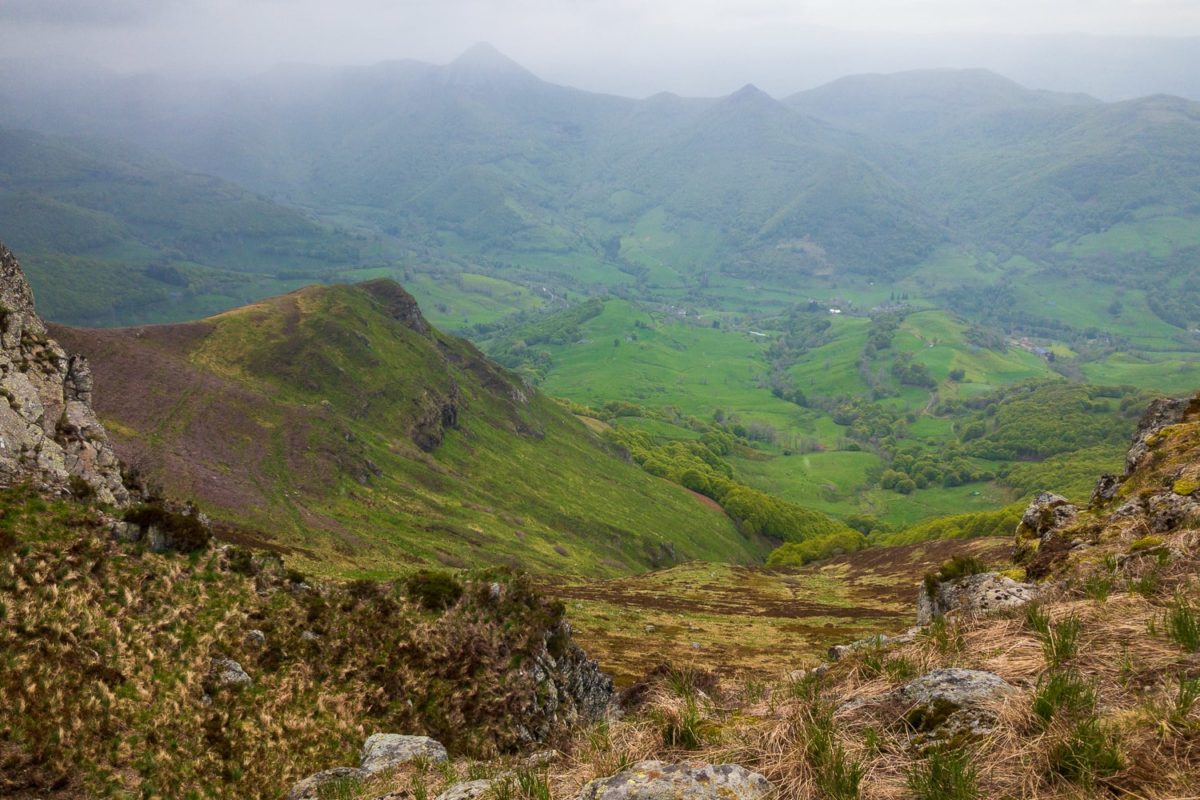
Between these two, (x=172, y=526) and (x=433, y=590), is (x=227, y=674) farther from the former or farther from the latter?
(x=433, y=590)

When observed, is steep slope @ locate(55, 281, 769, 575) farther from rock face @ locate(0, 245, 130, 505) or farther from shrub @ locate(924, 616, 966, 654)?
shrub @ locate(924, 616, 966, 654)

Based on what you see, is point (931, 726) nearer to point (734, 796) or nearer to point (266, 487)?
point (734, 796)

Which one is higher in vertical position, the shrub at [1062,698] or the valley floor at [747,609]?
the shrub at [1062,698]

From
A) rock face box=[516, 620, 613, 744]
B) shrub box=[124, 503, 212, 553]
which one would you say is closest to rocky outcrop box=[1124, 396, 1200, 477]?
rock face box=[516, 620, 613, 744]

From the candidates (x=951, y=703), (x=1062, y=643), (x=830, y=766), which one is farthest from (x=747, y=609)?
(x=830, y=766)

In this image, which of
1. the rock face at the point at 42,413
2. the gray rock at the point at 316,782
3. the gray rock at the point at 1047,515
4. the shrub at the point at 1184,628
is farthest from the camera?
the gray rock at the point at 1047,515

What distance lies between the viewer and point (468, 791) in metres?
10.9

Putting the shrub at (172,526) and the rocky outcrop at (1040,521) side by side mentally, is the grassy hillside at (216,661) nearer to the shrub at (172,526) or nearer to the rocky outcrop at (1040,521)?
the shrub at (172,526)

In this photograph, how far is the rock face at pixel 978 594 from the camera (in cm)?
1934

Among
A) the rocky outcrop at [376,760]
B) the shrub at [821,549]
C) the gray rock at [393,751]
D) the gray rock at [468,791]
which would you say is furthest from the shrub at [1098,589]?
the shrub at [821,549]

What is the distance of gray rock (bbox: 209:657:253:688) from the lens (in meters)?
26.5

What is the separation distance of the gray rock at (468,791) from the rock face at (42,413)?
3005 cm

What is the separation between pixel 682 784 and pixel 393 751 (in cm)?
1376

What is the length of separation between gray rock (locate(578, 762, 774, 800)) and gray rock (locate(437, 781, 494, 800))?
2.25m
